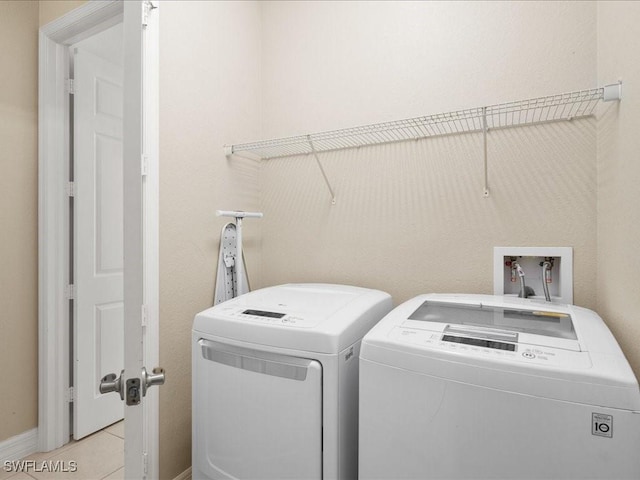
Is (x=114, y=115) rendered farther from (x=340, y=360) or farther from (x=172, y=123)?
(x=340, y=360)

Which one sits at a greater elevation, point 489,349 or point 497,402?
point 489,349

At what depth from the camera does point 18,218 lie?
6.23ft

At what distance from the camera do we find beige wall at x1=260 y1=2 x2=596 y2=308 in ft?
4.73

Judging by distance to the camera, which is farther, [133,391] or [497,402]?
[497,402]

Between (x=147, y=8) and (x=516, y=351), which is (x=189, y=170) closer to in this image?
(x=147, y=8)

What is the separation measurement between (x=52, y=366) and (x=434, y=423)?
2.21m

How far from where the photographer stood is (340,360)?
1104 millimetres

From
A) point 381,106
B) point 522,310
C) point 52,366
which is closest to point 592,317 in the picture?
point 522,310

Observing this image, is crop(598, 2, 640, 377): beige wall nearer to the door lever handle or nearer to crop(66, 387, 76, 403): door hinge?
the door lever handle

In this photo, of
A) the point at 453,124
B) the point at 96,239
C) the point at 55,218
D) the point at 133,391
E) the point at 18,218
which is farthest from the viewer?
the point at 96,239

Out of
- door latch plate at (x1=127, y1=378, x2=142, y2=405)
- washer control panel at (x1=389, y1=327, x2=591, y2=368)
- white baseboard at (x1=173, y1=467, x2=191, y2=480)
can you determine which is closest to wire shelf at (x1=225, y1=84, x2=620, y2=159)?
washer control panel at (x1=389, y1=327, x2=591, y2=368)

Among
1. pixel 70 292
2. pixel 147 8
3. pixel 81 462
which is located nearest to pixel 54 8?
pixel 147 8

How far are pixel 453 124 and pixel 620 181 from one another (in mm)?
700

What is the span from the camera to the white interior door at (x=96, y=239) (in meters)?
2.11
